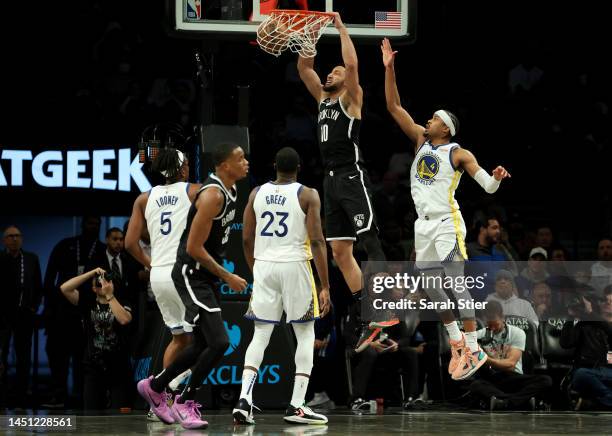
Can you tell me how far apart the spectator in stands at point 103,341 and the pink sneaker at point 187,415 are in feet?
8.67

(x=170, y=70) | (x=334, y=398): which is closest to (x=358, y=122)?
(x=334, y=398)

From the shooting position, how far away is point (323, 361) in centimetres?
1345

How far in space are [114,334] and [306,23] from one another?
3.83 metres

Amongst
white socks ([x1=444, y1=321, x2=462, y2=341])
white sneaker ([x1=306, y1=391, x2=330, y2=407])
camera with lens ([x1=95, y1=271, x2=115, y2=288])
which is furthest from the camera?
white sneaker ([x1=306, y1=391, x2=330, y2=407])

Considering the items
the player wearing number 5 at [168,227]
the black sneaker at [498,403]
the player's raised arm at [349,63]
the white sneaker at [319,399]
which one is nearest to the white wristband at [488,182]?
the player's raised arm at [349,63]

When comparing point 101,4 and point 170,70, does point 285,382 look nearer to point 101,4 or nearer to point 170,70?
point 170,70

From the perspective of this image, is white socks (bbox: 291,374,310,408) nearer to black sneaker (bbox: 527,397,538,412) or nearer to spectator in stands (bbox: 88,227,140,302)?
spectator in stands (bbox: 88,227,140,302)

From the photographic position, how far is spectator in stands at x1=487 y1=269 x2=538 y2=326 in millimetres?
12945

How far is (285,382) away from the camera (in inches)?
469

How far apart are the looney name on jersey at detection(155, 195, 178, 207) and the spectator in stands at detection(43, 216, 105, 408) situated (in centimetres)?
325

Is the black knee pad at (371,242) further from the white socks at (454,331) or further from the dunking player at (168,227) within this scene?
the dunking player at (168,227)

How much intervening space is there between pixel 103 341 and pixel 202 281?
117 inches

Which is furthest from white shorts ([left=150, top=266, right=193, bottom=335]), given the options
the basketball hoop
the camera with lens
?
the camera with lens

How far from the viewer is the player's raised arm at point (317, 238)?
31.7 feet
